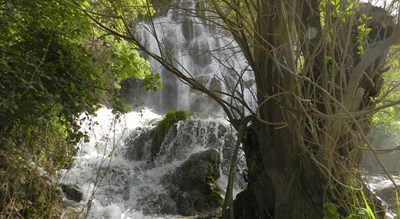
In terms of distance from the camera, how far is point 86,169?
10844 mm

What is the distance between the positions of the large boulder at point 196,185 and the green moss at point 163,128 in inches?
87.5

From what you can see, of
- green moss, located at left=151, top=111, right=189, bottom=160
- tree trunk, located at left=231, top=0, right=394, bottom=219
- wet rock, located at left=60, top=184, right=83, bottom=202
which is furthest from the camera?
green moss, located at left=151, top=111, right=189, bottom=160

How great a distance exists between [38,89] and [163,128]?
9078mm

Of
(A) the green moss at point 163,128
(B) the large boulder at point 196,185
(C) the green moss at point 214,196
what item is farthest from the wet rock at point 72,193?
(A) the green moss at point 163,128

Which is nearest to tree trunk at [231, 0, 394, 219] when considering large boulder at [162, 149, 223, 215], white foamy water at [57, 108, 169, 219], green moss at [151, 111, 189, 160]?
white foamy water at [57, 108, 169, 219]

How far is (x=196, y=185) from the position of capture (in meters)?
9.20

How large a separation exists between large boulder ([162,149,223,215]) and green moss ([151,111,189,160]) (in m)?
2.22

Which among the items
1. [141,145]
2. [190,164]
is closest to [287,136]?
[190,164]

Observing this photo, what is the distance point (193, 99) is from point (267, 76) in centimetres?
1508

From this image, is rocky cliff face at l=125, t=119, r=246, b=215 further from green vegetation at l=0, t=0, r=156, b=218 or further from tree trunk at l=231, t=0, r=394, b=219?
green vegetation at l=0, t=0, r=156, b=218

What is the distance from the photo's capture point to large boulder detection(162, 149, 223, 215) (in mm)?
8683

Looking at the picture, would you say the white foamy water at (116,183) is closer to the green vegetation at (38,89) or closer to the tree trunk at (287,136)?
the green vegetation at (38,89)

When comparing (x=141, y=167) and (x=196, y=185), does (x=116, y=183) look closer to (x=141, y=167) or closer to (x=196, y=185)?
(x=141, y=167)

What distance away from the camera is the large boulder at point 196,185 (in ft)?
28.5
